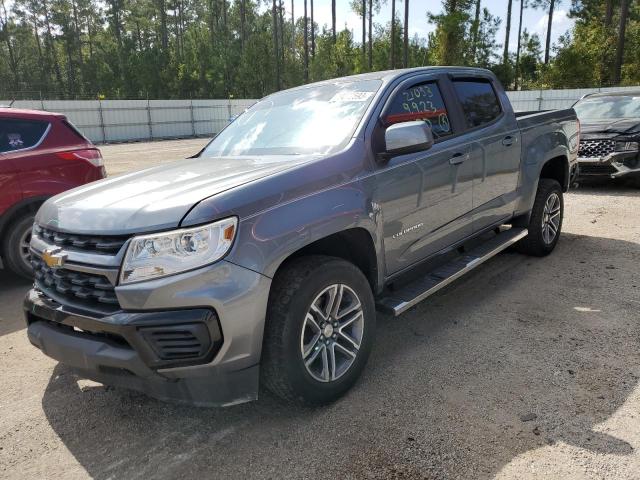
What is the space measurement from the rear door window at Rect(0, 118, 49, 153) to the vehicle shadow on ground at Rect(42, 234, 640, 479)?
2927mm

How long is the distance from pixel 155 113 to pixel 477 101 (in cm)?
3077

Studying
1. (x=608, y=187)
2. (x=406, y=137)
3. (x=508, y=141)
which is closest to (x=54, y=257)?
(x=406, y=137)

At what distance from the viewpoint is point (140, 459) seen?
2.61m

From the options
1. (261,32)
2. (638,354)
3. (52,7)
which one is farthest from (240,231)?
(52,7)

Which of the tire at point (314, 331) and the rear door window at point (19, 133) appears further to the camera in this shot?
the rear door window at point (19, 133)

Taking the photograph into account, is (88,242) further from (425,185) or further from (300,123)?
(425,185)

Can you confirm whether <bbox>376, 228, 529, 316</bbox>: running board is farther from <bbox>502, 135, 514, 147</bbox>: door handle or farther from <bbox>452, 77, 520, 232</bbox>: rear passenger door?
<bbox>502, 135, 514, 147</bbox>: door handle

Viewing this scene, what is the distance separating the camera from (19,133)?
5461 mm

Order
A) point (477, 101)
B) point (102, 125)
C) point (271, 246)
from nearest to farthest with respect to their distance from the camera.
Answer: point (271, 246)
point (477, 101)
point (102, 125)

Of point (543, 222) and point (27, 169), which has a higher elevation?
point (27, 169)

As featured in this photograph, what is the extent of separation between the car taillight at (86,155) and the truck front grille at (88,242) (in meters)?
3.17

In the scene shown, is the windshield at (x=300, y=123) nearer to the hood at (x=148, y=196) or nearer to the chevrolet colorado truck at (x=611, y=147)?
the hood at (x=148, y=196)

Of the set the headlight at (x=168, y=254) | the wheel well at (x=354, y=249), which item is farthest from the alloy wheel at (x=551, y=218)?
the headlight at (x=168, y=254)

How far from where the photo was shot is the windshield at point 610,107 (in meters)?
9.64
